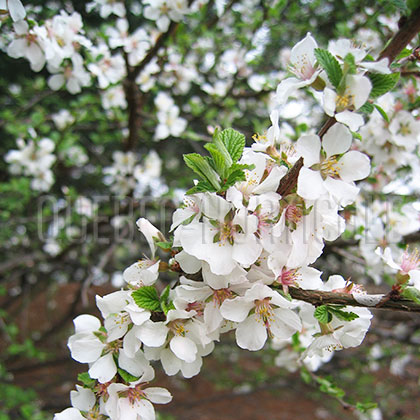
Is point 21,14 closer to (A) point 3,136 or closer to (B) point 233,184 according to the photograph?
(B) point 233,184

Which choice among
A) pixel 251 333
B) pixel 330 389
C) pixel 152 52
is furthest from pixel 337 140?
pixel 152 52

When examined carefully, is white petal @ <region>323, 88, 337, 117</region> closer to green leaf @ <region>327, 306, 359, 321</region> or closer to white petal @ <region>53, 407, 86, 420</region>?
green leaf @ <region>327, 306, 359, 321</region>

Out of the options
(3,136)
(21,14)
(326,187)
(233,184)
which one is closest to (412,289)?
(326,187)

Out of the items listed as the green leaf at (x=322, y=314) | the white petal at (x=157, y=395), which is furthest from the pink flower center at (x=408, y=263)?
the white petal at (x=157, y=395)

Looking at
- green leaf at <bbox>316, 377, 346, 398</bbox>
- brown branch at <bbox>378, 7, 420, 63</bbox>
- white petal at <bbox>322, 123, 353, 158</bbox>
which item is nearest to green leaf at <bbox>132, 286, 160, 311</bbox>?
white petal at <bbox>322, 123, 353, 158</bbox>

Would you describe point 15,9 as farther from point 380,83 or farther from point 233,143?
point 380,83

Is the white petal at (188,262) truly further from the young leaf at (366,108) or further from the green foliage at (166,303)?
the young leaf at (366,108)
